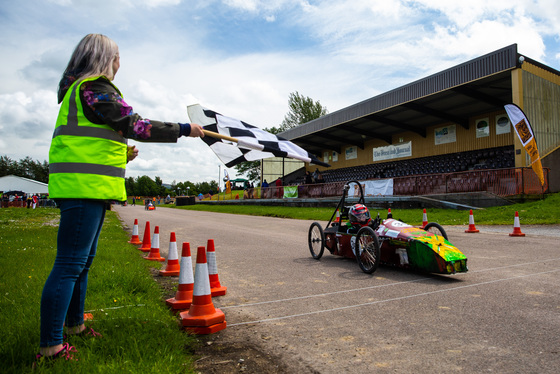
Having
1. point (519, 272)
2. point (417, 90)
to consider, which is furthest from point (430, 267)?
point (417, 90)

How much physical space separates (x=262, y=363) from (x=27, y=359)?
63.0 inches

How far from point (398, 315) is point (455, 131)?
28459 millimetres

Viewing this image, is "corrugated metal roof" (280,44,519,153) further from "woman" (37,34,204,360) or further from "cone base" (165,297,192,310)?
"woman" (37,34,204,360)

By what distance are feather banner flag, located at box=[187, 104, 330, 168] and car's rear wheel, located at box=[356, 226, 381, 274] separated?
2361 mm

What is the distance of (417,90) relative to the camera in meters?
26.0

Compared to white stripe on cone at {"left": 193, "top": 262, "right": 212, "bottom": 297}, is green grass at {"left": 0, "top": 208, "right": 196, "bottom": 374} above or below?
below

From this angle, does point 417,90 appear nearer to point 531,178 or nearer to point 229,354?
point 531,178

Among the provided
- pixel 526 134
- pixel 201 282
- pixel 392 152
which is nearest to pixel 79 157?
pixel 201 282

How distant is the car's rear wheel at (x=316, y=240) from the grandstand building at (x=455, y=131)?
13.2 meters

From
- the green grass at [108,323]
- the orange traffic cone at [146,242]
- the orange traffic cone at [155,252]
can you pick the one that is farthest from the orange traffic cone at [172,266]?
the orange traffic cone at [146,242]

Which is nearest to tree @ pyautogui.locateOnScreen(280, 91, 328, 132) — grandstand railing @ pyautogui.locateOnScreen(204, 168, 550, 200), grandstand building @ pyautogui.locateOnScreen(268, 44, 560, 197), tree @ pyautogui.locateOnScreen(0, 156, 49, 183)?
grandstand building @ pyautogui.locateOnScreen(268, 44, 560, 197)

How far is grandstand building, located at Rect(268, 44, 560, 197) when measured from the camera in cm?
1989

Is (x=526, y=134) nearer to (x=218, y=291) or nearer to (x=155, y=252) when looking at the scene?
(x=155, y=252)

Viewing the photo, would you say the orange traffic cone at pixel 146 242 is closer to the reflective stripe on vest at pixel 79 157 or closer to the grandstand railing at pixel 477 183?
the reflective stripe on vest at pixel 79 157
